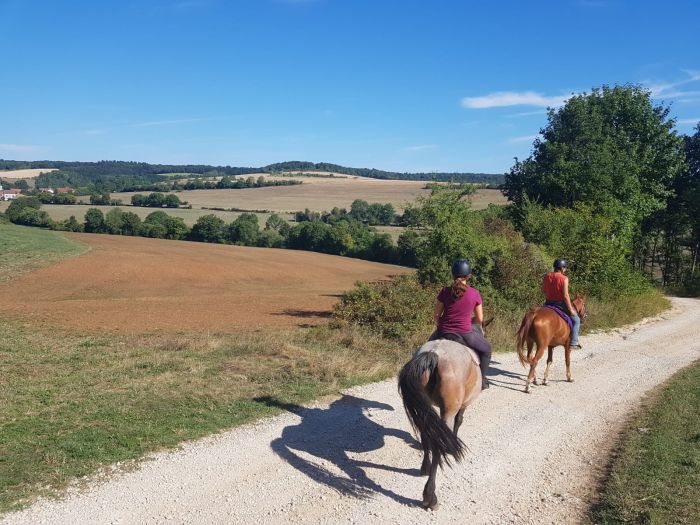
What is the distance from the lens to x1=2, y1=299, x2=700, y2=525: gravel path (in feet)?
18.7

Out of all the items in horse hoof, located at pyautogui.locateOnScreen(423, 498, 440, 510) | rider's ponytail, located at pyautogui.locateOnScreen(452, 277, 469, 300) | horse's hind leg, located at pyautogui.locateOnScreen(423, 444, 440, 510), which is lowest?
horse hoof, located at pyautogui.locateOnScreen(423, 498, 440, 510)

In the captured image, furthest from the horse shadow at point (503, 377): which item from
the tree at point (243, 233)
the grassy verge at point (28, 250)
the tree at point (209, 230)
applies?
the tree at point (209, 230)

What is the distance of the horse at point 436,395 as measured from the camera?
5.93 metres

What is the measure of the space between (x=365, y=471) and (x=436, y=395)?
1461 millimetres

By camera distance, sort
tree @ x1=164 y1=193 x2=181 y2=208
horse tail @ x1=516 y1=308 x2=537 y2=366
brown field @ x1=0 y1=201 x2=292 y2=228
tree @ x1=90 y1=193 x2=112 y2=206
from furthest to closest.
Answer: tree @ x1=164 y1=193 x2=181 y2=208, tree @ x1=90 y1=193 x2=112 y2=206, brown field @ x1=0 y1=201 x2=292 y2=228, horse tail @ x1=516 y1=308 x2=537 y2=366

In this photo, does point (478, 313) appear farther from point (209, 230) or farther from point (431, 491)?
point (209, 230)

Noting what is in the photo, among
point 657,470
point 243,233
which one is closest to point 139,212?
point 243,233

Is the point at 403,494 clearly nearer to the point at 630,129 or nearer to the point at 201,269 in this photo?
the point at 630,129

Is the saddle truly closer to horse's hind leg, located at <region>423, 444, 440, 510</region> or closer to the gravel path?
the gravel path

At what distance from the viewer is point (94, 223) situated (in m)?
77.4

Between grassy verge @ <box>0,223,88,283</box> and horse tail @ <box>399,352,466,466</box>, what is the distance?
39.3 m

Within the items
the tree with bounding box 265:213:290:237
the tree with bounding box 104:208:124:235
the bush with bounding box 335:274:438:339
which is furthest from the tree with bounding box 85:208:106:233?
the bush with bounding box 335:274:438:339

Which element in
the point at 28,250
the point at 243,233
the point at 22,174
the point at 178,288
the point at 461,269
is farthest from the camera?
the point at 22,174

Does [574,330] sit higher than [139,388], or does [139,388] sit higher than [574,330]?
[574,330]
